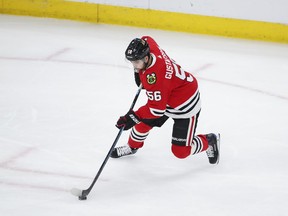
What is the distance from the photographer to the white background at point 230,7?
6730mm

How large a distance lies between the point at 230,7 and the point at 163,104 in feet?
11.0

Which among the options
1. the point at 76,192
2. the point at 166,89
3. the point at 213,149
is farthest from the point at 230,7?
the point at 76,192

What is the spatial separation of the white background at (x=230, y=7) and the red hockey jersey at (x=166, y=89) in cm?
296

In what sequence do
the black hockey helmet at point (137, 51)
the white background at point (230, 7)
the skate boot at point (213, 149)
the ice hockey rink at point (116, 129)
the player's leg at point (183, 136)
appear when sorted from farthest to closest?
the white background at point (230, 7) → the skate boot at point (213, 149) → the player's leg at point (183, 136) → the ice hockey rink at point (116, 129) → the black hockey helmet at point (137, 51)

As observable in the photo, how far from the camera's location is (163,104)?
3754 mm

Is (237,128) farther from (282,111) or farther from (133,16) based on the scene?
(133,16)

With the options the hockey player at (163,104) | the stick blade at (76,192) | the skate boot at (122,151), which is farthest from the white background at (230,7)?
the stick blade at (76,192)

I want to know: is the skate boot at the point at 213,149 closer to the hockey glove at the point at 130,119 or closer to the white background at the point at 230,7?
the hockey glove at the point at 130,119

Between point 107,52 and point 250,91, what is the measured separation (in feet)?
5.02

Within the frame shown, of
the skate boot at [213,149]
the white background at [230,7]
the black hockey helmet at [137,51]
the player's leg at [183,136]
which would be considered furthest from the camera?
the white background at [230,7]

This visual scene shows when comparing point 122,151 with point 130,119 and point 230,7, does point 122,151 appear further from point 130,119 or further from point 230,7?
point 230,7

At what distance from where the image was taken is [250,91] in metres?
5.61

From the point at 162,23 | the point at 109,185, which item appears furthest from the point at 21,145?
the point at 162,23

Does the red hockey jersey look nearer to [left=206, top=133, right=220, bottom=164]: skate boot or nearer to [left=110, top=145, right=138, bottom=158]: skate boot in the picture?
[left=206, top=133, right=220, bottom=164]: skate boot
